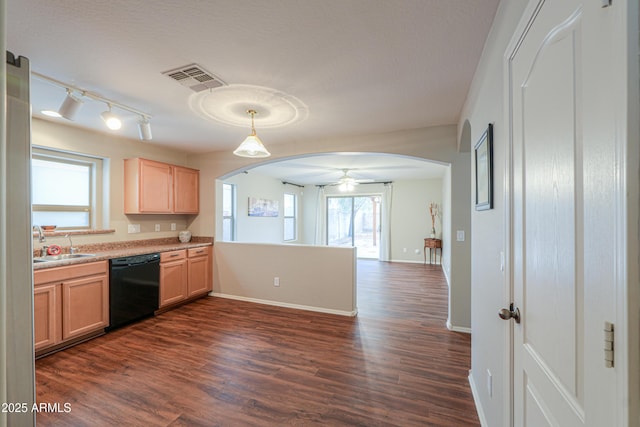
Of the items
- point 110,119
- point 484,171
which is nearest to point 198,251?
point 110,119

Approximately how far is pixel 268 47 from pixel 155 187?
3.09 metres

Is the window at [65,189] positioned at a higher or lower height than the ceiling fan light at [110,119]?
lower

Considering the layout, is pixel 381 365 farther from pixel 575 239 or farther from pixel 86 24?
pixel 86 24

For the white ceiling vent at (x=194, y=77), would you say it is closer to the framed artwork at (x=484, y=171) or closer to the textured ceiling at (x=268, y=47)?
the textured ceiling at (x=268, y=47)

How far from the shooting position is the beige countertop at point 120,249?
2.68 metres

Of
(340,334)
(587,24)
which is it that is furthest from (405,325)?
(587,24)

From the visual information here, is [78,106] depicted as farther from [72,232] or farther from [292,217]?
[292,217]

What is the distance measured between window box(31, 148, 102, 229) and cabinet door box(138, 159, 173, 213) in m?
0.54

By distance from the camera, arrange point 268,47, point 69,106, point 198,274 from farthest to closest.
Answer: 1. point 198,274
2. point 69,106
3. point 268,47

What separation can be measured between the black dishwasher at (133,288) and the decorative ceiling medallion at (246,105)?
1.99 m

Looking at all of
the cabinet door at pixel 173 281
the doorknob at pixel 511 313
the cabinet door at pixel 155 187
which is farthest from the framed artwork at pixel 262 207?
the doorknob at pixel 511 313

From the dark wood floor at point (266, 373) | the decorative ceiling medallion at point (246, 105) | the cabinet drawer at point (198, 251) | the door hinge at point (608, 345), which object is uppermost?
the decorative ceiling medallion at point (246, 105)

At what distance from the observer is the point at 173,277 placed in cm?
387

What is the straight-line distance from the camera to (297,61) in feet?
6.43
